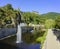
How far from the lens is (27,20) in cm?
7281

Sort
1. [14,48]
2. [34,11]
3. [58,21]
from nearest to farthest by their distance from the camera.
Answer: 1. [14,48]
2. [58,21]
3. [34,11]

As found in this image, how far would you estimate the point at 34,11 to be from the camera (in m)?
90.6

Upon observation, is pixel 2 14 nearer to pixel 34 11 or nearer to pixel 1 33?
pixel 1 33

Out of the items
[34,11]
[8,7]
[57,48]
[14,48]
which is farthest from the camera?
[34,11]

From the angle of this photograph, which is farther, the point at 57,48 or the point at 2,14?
the point at 2,14

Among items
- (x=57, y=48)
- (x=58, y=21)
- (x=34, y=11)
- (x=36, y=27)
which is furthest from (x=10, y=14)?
(x=57, y=48)

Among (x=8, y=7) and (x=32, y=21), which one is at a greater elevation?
(x=8, y=7)

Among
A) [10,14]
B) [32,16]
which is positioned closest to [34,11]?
[32,16]

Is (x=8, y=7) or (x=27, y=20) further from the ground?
(x=8, y=7)

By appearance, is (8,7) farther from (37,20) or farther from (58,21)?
(58,21)

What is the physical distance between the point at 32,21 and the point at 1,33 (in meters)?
47.3

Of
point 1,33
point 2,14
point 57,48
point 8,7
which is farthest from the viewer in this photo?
point 8,7

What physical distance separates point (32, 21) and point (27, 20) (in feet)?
15.8

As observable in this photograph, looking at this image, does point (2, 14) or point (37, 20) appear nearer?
point (2, 14)
